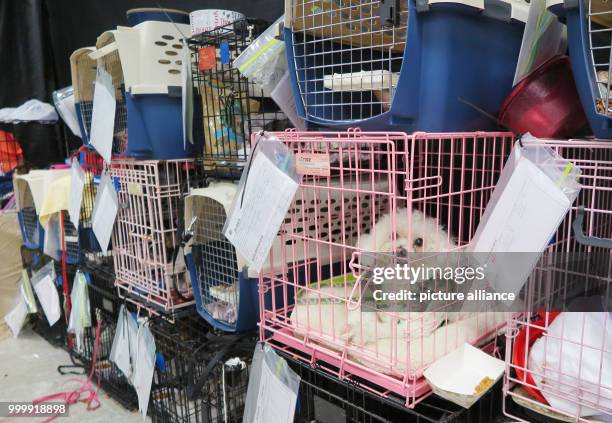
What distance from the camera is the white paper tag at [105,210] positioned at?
140 cm

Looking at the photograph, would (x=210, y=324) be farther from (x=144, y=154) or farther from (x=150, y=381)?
(x=144, y=154)

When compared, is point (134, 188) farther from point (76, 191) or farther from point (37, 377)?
point (37, 377)

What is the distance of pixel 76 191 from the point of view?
62.5 inches

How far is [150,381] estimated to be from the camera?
1.28 metres

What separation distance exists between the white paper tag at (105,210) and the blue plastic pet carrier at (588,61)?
122cm

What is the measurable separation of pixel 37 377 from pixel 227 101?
140cm

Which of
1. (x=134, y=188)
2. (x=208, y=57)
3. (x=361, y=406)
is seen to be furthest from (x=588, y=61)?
(x=134, y=188)

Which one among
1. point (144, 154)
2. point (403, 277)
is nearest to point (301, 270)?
point (403, 277)

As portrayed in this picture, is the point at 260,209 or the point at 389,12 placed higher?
the point at 389,12

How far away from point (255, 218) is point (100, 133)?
32.5 inches

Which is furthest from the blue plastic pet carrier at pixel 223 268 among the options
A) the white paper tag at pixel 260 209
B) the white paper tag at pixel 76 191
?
the white paper tag at pixel 76 191

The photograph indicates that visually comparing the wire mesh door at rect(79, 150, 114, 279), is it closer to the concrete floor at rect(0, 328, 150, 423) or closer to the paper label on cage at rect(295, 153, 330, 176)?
the concrete floor at rect(0, 328, 150, 423)

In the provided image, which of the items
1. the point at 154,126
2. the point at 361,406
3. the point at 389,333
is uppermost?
the point at 154,126

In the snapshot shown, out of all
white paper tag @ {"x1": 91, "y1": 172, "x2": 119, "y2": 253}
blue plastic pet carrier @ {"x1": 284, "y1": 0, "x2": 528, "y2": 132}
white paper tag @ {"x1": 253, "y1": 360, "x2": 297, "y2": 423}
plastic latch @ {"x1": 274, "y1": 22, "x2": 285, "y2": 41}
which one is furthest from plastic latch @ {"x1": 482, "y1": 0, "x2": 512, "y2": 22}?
white paper tag @ {"x1": 91, "y1": 172, "x2": 119, "y2": 253}
